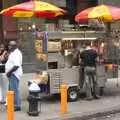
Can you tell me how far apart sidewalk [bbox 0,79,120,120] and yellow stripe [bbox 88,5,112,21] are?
2379 millimetres

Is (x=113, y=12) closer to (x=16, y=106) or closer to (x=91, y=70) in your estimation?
(x=91, y=70)

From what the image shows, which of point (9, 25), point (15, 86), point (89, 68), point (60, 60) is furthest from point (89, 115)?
point (9, 25)

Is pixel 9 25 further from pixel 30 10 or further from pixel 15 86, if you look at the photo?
pixel 15 86

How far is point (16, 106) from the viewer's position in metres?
14.6

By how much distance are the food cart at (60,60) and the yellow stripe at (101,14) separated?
0.63 m

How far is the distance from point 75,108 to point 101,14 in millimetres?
3054

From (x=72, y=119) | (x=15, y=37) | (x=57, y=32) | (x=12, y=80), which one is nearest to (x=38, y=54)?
(x=57, y=32)

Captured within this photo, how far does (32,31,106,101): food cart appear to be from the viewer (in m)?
15.9

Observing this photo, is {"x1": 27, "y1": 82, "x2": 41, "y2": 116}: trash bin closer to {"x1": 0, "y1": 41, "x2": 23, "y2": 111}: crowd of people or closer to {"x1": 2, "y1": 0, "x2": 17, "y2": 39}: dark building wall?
{"x1": 0, "y1": 41, "x2": 23, "y2": 111}: crowd of people

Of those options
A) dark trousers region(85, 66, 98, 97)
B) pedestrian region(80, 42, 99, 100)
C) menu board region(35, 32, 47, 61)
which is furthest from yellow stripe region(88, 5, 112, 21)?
menu board region(35, 32, 47, 61)

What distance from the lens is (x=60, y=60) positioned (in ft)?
53.3

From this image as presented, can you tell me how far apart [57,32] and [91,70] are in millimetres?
1440

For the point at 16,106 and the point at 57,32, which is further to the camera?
the point at 57,32

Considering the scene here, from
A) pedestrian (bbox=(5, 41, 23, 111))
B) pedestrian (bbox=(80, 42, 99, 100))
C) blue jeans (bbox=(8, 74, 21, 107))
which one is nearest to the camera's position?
pedestrian (bbox=(5, 41, 23, 111))
